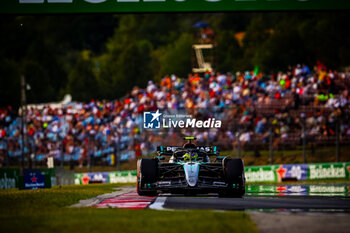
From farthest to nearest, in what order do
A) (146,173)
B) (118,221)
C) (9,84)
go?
(9,84) → (146,173) → (118,221)

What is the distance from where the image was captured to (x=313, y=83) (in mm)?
29734

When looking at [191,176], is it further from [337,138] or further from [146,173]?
[337,138]

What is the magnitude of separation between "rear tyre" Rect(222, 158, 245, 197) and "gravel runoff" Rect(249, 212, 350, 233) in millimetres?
4109

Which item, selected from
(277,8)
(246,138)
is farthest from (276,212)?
(246,138)

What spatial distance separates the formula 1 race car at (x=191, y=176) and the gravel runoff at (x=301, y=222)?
162 inches

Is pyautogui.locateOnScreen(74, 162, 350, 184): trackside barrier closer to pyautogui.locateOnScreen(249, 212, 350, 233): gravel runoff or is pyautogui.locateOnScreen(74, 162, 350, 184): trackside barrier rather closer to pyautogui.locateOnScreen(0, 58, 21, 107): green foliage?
pyautogui.locateOnScreen(249, 212, 350, 233): gravel runoff

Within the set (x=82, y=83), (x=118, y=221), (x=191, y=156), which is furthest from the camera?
(x=82, y=83)

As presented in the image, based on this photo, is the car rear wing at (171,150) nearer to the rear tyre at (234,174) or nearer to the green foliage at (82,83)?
the rear tyre at (234,174)

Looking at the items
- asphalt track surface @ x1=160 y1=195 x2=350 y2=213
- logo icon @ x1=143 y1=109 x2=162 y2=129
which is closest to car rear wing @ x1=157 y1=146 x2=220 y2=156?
logo icon @ x1=143 y1=109 x2=162 y2=129

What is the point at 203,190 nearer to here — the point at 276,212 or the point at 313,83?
the point at 276,212

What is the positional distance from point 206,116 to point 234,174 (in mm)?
12886

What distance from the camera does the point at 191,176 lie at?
14086 mm

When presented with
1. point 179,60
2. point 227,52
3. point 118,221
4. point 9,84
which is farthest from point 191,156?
point 179,60

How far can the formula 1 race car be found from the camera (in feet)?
46.4
